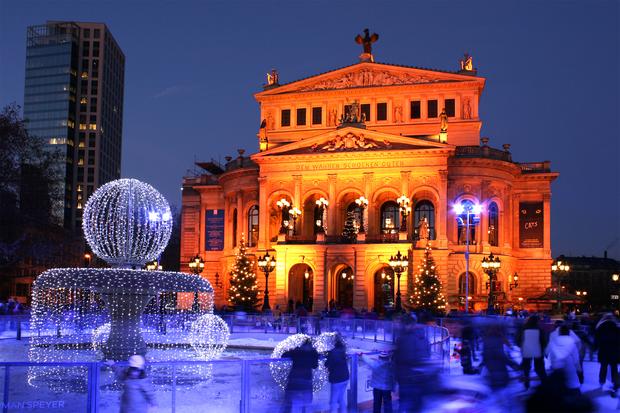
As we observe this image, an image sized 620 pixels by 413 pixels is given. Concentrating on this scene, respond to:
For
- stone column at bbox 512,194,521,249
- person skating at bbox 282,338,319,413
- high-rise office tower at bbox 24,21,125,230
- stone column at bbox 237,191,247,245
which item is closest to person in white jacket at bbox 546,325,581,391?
person skating at bbox 282,338,319,413

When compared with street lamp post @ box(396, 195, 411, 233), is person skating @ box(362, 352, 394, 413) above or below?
below

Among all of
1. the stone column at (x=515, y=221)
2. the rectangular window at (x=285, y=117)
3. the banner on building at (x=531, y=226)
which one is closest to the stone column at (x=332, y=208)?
the rectangular window at (x=285, y=117)

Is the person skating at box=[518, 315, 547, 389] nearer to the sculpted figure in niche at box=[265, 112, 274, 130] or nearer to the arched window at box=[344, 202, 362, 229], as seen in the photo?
the arched window at box=[344, 202, 362, 229]

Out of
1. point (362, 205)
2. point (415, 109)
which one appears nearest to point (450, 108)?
point (415, 109)

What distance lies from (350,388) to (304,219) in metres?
48.6

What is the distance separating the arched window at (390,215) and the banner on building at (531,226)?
10.0 metres

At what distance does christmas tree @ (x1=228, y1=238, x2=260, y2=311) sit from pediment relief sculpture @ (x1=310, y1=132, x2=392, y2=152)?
33.7 feet

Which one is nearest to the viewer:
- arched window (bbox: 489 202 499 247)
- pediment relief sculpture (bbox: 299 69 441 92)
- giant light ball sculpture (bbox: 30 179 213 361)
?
giant light ball sculpture (bbox: 30 179 213 361)

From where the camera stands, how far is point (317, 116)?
66875 millimetres

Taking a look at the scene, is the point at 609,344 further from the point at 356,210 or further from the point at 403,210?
the point at 356,210

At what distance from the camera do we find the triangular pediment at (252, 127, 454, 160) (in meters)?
57.9

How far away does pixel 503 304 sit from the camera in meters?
58.8

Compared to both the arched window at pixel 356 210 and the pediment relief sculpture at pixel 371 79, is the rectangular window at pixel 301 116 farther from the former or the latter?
the arched window at pixel 356 210

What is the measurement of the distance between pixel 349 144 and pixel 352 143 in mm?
237
